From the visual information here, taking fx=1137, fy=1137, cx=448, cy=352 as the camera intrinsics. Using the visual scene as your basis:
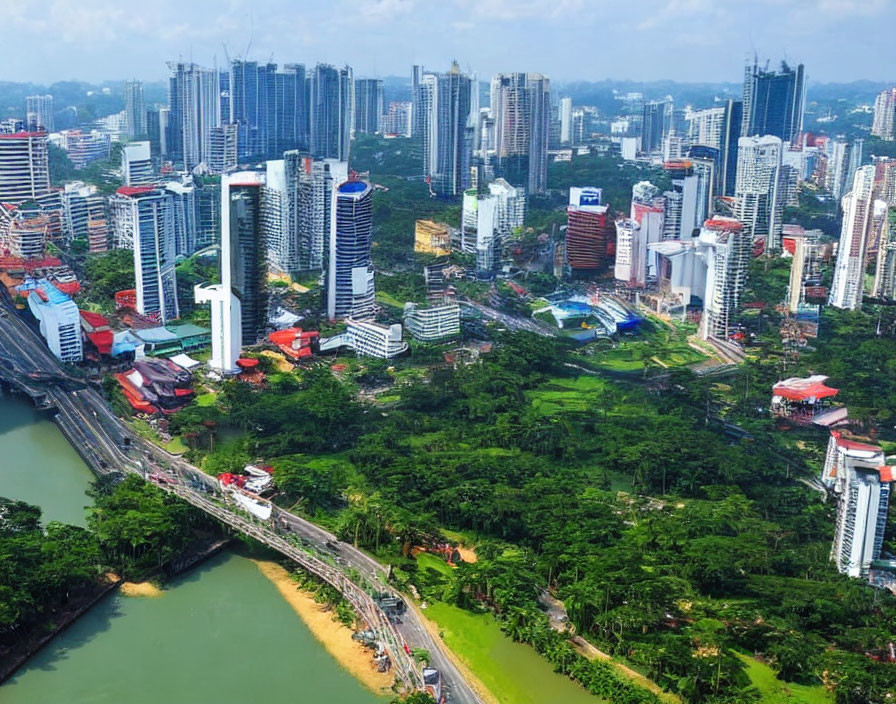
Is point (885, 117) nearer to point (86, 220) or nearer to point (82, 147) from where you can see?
point (82, 147)

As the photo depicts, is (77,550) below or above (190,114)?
below

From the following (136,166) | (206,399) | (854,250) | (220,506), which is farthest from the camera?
(136,166)

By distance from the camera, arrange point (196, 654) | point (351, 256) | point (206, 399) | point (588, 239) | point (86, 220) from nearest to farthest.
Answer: point (196, 654)
point (206, 399)
point (351, 256)
point (588, 239)
point (86, 220)

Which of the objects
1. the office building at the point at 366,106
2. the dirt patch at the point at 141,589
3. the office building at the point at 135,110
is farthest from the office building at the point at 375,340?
the office building at the point at 366,106

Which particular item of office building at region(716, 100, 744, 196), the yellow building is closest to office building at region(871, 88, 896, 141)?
office building at region(716, 100, 744, 196)

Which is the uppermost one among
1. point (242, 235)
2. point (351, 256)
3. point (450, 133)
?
point (450, 133)

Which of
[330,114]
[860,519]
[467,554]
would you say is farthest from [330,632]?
[330,114]

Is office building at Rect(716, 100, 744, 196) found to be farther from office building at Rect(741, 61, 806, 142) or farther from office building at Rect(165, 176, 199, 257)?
office building at Rect(165, 176, 199, 257)

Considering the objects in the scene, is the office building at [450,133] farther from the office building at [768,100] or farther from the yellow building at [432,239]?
the office building at [768,100]
